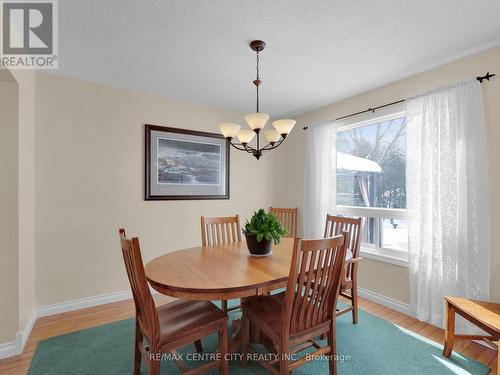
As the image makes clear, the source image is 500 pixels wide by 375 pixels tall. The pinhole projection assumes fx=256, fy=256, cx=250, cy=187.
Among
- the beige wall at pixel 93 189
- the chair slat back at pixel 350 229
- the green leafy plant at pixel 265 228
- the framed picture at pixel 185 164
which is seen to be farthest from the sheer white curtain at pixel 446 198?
the beige wall at pixel 93 189

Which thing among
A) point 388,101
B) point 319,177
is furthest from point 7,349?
point 388,101

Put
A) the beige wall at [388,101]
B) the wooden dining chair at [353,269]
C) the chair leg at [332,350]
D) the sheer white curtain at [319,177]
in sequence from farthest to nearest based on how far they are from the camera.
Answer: the sheer white curtain at [319,177]
the wooden dining chair at [353,269]
the beige wall at [388,101]
the chair leg at [332,350]

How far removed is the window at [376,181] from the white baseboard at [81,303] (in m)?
2.97

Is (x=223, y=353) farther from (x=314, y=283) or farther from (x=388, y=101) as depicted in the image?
(x=388, y=101)

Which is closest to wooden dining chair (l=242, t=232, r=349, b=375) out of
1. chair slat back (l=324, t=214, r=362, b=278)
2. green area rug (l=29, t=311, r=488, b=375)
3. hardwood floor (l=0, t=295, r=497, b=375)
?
green area rug (l=29, t=311, r=488, b=375)

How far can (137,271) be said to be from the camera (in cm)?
139

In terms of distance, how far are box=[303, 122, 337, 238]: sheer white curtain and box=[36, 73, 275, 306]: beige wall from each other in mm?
1675

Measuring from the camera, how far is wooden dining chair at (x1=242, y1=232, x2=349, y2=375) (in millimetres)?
1450

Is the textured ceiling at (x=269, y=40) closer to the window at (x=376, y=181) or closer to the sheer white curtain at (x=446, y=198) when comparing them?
the sheer white curtain at (x=446, y=198)

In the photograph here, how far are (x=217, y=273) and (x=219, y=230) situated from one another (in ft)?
3.60

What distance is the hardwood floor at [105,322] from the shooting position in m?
1.97

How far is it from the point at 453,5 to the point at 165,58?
7.31ft

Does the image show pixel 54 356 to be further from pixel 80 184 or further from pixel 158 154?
pixel 158 154

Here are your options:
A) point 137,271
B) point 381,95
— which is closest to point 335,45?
point 381,95
